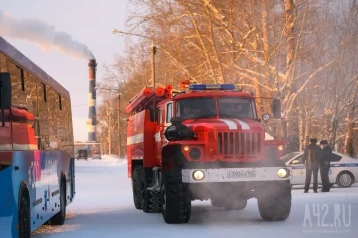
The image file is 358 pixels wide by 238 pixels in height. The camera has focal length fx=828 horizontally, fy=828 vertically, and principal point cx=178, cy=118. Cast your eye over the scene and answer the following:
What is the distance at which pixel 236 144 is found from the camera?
16.8m

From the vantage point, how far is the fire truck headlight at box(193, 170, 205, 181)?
16.1 metres

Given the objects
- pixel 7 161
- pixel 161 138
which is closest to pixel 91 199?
pixel 161 138

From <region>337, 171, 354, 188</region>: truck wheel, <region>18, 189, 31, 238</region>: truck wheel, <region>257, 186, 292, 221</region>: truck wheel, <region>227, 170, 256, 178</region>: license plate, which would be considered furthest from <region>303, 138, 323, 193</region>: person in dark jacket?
<region>18, 189, 31, 238</region>: truck wheel

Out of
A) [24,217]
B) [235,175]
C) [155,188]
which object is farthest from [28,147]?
[155,188]

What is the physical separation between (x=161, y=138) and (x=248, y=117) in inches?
82.9

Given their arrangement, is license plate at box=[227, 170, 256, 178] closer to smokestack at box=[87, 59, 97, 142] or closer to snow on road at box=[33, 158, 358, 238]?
snow on road at box=[33, 158, 358, 238]

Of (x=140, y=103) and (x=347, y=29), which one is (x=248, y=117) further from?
(x=347, y=29)

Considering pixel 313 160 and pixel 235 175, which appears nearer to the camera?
pixel 235 175

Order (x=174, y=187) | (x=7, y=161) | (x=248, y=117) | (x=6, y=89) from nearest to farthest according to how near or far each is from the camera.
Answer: (x=6, y=89) < (x=7, y=161) < (x=174, y=187) < (x=248, y=117)

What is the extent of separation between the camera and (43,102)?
15.2 meters

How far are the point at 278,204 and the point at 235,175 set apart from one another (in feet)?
3.80

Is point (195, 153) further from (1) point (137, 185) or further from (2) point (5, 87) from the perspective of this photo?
(2) point (5, 87)

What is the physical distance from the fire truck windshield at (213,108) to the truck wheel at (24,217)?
6.31m

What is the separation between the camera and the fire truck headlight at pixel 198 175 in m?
16.1
